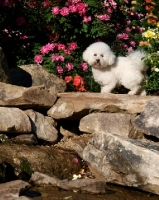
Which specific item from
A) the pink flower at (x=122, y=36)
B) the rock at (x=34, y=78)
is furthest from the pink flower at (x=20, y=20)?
the pink flower at (x=122, y=36)

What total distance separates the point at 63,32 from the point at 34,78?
1.05 metres

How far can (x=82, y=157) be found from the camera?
20.8 feet

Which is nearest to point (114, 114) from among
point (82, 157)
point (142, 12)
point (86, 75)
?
point (82, 157)

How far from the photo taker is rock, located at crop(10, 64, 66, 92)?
7820 mm

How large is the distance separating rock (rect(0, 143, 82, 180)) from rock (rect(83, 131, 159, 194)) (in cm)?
28

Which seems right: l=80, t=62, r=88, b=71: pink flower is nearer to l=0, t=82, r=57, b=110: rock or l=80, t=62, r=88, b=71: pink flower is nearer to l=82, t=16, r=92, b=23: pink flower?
l=82, t=16, r=92, b=23: pink flower

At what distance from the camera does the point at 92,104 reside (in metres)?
6.59

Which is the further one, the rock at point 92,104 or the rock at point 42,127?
the rock at point 42,127

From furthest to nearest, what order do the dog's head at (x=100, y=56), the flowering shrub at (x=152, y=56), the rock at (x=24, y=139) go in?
1. the flowering shrub at (x=152, y=56)
2. the dog's head at (x=100, y=56)
3. the rock at (x=24, y=139)

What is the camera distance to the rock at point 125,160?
549 cm

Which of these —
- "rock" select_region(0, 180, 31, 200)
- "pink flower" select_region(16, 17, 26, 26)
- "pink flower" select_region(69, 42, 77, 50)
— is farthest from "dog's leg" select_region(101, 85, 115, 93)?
"rock" select_region(0, 180, 31, 200)

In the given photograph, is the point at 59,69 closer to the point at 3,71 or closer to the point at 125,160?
the point at 3,71

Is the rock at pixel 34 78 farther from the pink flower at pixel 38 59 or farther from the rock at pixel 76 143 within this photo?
the rock at pixel 76 143

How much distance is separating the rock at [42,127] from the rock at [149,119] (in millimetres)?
1086
